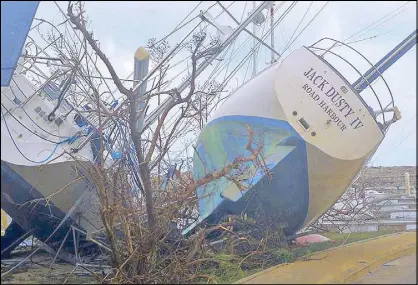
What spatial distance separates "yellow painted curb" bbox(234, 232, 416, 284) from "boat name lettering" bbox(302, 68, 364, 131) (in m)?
2.64

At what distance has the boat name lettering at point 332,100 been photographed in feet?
39.0

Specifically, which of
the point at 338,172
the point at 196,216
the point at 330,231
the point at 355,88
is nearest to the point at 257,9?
the point at 355,88

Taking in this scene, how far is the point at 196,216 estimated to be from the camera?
41.7ft

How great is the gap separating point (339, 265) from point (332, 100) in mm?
3311

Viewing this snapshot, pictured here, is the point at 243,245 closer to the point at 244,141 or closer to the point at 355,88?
the point at 244,141

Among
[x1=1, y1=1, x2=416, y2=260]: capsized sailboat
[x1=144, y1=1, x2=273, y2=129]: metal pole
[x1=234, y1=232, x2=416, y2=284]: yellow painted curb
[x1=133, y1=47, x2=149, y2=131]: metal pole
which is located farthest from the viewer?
[x1=144, y1=1, x2=273, y2=129]: metal pole

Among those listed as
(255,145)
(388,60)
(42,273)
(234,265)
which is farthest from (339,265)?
(42,273)

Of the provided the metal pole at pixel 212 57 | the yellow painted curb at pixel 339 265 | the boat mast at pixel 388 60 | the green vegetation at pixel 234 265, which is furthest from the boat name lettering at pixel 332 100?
the green vegetation at pixel 234 265

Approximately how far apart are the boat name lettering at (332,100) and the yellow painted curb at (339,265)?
264cm

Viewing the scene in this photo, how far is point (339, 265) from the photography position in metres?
10.9

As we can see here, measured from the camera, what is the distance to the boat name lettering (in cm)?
1190

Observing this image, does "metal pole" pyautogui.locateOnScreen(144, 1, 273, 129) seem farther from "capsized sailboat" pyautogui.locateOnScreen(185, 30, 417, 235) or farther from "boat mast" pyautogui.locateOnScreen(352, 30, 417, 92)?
"boat mast" pyautogui.locateOnScreen(352, 30, 417, 92)

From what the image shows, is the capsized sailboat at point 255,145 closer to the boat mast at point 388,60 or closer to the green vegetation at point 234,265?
the boat mast at point 388,60

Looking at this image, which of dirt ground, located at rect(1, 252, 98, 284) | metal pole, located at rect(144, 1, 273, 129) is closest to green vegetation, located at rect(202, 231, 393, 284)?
dirt ground, located at rect(1, 252, 98, 284)
